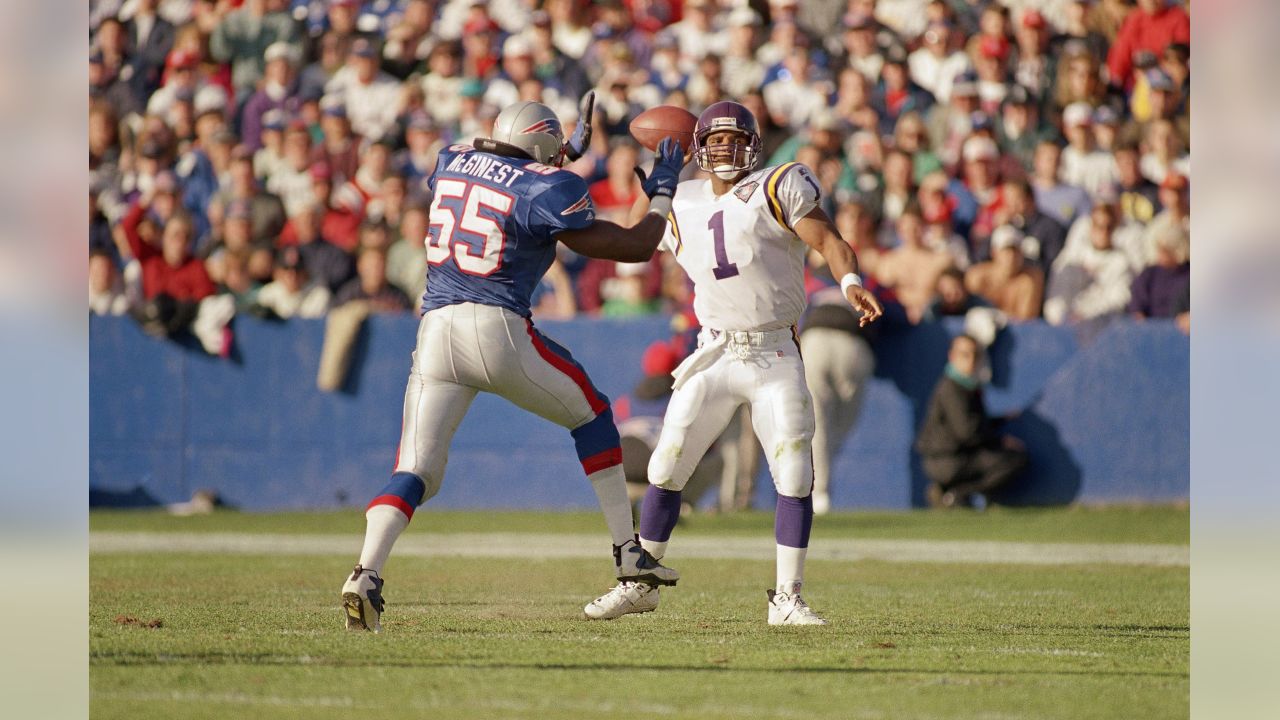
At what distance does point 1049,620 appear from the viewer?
23.3 feet

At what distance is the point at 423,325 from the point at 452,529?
509cm

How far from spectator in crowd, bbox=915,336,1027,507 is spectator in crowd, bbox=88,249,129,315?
20.6ft

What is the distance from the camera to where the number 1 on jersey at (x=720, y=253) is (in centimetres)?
698

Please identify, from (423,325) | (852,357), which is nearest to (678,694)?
(423,325)

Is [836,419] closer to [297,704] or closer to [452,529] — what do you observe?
[452,529]

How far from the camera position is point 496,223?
21.7 ft

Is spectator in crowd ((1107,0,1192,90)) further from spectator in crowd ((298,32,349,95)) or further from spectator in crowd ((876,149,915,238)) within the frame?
spectator in crowd ((298,32,349,95))

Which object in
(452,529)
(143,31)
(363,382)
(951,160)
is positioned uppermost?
(143,31)

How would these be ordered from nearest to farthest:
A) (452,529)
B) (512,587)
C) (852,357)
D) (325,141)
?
(512,587) → (452,529) → (852,357) → (325,141)

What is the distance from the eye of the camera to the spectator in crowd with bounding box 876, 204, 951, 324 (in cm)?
1281

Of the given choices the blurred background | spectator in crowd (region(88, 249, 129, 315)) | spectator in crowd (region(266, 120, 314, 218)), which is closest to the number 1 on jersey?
the blurred background

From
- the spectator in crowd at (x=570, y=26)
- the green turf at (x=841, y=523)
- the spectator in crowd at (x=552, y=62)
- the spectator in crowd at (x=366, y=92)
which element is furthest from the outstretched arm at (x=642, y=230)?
the spectator in crowd at (x=570, y=26)

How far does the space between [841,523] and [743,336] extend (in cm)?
507
